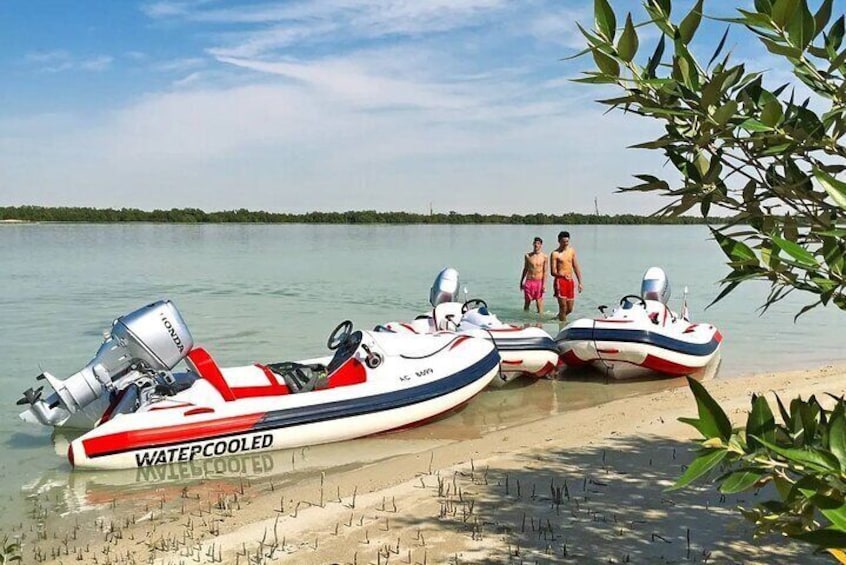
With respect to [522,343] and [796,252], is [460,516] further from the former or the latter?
[522,343]

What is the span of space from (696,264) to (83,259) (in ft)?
71.0

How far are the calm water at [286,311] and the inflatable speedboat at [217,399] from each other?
0.68 feet

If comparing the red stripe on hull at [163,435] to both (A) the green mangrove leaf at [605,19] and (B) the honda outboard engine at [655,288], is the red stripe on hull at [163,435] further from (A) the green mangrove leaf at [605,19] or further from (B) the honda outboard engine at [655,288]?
(B) the honda outboard engine at [655,288]

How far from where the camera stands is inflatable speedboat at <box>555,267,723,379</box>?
7910mm

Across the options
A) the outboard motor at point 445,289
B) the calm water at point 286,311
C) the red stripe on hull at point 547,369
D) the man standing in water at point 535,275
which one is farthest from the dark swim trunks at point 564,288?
the red stripe on hull at point 547,369

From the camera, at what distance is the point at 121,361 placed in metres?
5.59

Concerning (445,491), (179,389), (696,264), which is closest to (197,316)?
(179,389)

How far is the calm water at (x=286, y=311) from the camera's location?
21.5 ft

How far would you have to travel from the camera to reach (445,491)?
152 inches

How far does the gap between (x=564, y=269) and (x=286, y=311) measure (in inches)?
211

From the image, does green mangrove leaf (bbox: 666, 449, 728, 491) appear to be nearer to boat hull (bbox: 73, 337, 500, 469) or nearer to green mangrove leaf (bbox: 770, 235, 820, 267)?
green mangrove leaf (bbox: 770, 235, 820, 267)

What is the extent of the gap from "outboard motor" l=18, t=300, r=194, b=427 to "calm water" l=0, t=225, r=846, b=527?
1.40 ft

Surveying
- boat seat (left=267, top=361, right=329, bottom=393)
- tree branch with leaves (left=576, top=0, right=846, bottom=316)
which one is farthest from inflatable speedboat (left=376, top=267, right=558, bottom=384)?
tree branch with leaves (left=576, top=0, right=846, bottom=316)

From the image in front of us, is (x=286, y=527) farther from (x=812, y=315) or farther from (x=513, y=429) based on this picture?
(x=812, y=315)
